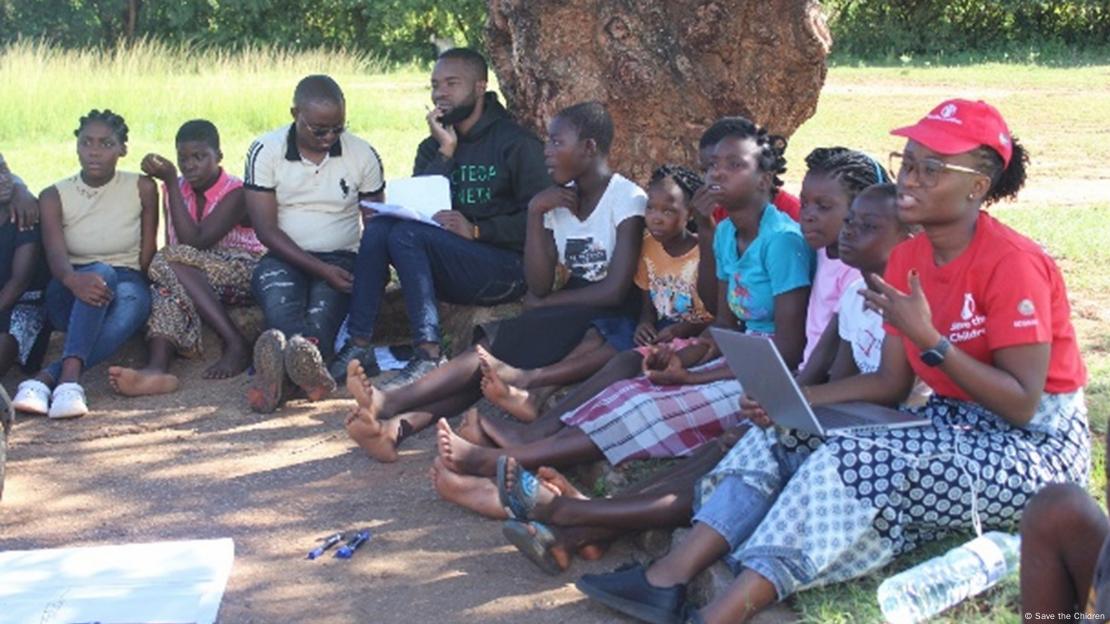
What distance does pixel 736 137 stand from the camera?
16.0 feet

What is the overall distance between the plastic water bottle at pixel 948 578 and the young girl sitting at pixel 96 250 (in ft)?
12.2

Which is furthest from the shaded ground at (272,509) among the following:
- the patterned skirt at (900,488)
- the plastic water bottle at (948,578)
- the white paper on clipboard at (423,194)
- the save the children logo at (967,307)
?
the save the children logo at (967,307)

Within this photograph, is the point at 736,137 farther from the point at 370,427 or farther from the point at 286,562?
the point at 286,562

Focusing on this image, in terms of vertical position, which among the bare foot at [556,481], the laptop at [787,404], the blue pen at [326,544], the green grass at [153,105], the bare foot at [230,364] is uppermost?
the laptop at [787,404]

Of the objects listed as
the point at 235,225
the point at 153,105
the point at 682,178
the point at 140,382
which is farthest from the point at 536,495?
the point at 153,105

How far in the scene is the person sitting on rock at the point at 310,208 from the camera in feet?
20.2

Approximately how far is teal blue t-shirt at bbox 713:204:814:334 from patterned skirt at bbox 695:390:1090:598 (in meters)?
1.03

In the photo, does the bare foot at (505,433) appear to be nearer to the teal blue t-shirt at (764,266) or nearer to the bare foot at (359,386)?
the bare foot at (359,386)

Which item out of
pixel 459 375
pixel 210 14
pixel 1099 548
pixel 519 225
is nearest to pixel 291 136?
pixel 519 225

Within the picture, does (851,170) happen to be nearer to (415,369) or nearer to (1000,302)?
(1000,302)

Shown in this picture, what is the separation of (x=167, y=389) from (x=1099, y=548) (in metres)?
4.26

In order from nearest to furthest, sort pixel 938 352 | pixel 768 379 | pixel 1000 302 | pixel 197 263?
pixel 938 352, pixel 1000 302, pixel 768 379, pixel 197 263

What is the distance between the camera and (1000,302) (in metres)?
3.58

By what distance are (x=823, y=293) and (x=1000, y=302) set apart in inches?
40.8
